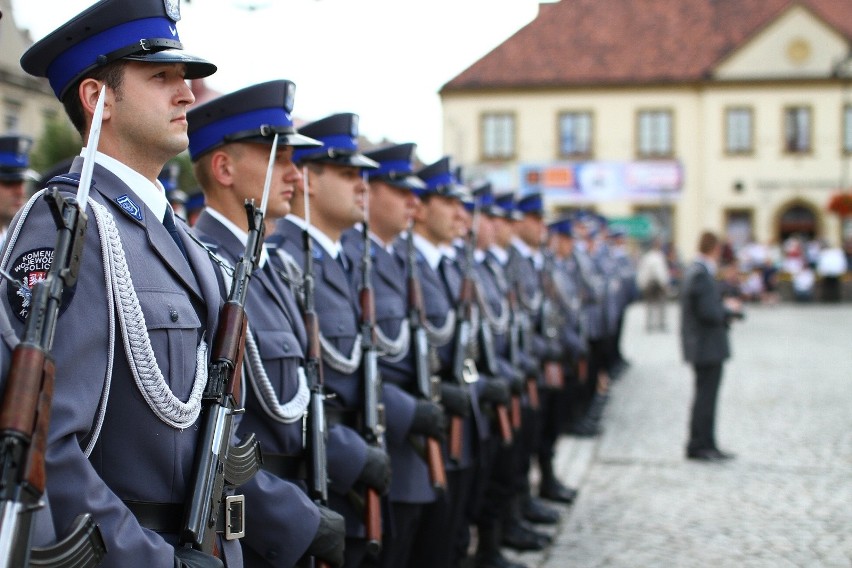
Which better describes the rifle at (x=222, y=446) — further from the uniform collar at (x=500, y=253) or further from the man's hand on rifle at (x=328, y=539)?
the uniform collar at (x=500, y=253)

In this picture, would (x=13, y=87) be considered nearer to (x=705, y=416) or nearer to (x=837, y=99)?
(x=705, y=416)

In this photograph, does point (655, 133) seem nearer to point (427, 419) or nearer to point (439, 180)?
point (439, 180)

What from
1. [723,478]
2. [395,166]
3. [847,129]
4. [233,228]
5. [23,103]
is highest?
[847,129]

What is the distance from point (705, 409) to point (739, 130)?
31.2m

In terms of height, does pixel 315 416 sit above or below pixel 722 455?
above

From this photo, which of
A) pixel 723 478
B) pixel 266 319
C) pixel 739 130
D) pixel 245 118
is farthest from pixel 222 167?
pixel 739 130

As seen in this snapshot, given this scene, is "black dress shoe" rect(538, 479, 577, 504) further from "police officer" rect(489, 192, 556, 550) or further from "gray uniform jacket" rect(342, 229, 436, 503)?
"gray uniform jacket" rect(342, 229, 436, 503)

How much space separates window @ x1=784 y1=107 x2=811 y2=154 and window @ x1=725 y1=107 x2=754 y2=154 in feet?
3.88

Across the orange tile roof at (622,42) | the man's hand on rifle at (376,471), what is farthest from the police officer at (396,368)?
the orange tile roof at (622,42)

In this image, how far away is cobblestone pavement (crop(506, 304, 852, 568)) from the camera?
597 centimetres

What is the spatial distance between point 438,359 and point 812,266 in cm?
2784

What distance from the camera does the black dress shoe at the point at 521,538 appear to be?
6.13 m

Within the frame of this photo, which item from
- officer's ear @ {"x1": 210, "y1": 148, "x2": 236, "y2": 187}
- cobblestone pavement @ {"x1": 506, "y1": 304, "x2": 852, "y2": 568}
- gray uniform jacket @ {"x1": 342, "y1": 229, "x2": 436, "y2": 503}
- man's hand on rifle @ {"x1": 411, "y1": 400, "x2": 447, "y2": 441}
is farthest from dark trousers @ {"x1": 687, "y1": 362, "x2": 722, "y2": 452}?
officer's ear @ {"x1": 210, "y1": 148, "x2": 236, "y2": 187}

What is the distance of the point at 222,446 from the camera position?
7.73ft
